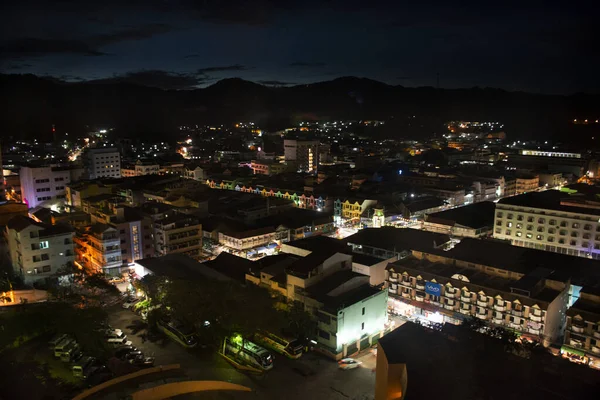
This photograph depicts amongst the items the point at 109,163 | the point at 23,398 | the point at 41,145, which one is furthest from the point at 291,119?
the point at 23,398

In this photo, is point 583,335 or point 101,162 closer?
point 583,335

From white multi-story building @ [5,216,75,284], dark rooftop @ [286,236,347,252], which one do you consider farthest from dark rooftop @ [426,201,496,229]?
white multi-story building @ [5,216,75,284]

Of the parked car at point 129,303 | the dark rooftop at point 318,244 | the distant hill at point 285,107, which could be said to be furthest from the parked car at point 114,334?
the distant hill at point 285,107

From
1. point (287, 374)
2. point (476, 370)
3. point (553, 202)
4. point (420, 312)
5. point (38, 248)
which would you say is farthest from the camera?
point (553, 202)

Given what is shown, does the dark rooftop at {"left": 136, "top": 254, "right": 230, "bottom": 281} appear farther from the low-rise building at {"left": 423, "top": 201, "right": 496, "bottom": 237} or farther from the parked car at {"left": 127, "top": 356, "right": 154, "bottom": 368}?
the low-rise building at {"left": 423, "top": 201, "right": 496, "bottom": 237}

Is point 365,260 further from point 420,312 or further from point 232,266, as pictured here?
point 232,266

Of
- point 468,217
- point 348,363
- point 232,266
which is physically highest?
point 468,217

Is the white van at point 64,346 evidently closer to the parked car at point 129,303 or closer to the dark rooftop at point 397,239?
the parked car at point 129,303

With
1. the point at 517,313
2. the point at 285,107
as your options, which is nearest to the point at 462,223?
the point at 517,313
